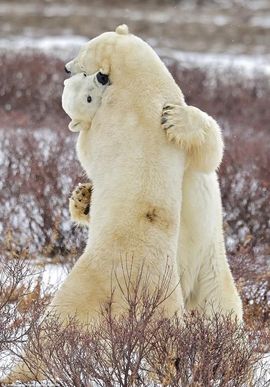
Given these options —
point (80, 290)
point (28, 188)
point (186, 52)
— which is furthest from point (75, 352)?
point (186, 52)

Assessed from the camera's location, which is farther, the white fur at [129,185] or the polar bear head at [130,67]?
the polar bear head at [130,67]

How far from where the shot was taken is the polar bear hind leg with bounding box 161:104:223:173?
3635 mm

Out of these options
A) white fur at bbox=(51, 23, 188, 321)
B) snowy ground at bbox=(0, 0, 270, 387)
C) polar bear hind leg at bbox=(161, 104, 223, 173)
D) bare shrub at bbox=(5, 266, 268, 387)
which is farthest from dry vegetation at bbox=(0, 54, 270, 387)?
snowy ground at bbox=(0, 0, 270, 387)

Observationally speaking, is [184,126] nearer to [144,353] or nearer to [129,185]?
[129,185]

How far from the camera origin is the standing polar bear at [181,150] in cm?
366

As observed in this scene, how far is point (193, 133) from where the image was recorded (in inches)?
143

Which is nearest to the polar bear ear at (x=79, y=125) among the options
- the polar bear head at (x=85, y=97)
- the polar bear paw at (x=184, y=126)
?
the polar bear head at (x=85, y=97)

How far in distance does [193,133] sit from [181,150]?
0.31 feet

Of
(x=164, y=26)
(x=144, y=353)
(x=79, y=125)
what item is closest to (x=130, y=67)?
(x=79, y=125)

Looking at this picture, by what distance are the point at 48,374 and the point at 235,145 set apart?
640 centimetres

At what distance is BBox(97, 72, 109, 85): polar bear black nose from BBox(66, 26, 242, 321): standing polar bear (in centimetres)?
2

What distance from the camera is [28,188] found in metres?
7.64

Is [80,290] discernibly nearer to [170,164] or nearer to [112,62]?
[170,164]

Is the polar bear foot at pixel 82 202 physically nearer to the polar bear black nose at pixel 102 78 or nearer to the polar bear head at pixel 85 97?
the polar bear head at pixel 85 97
